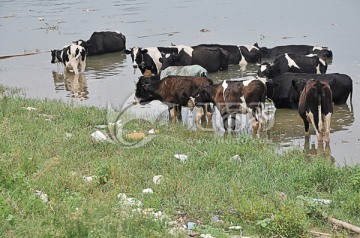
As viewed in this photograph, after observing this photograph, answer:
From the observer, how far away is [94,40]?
20.1 metres

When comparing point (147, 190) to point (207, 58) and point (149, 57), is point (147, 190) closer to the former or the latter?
point (207, 58)

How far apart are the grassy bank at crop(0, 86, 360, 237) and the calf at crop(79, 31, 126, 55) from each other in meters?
11.2

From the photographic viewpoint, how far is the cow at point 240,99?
1034cm

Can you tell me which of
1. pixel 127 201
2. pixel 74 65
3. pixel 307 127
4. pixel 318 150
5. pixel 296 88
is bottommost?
→ pixel 74 65

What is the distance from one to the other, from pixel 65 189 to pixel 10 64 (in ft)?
43.7

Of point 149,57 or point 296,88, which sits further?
point 149,57

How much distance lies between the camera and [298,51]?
57.0 feet

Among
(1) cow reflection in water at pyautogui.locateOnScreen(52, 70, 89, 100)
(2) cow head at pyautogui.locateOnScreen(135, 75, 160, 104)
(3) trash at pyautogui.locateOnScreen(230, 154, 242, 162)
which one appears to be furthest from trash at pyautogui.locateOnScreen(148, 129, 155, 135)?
(1) cow reflection in water at pyautogui.locateOnScreen(52, 70, 89, 100)

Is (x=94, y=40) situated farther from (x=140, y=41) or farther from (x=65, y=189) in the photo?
(x=65, y=189)

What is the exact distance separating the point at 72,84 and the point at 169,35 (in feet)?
26.6

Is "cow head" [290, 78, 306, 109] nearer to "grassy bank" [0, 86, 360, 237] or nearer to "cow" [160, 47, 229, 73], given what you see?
"grassy bank" [0, 86, 360, 237]

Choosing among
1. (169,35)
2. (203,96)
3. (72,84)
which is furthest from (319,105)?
(169,35)

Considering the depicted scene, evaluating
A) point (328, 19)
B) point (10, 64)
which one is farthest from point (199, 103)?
point (328, 19)

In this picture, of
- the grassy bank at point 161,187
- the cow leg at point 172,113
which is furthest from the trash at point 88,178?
the cow leg at point 172,113
